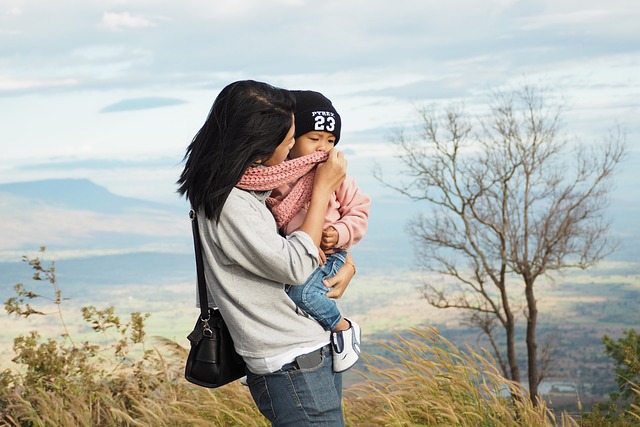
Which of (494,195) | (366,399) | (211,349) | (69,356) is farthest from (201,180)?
(494,195)

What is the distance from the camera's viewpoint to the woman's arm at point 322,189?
8.45ft

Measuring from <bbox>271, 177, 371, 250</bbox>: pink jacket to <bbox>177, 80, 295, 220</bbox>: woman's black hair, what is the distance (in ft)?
1.03

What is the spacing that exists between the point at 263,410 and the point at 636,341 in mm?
12368

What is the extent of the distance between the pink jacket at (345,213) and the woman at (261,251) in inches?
7.0

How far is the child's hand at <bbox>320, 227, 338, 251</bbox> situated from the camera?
9.17 ft

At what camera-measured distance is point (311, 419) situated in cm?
262

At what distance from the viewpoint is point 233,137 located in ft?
8.23

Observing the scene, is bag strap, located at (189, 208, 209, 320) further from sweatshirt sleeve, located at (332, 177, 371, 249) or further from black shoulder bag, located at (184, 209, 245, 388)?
sweatshirt sleeve, located at (332, 177, 371, 249)

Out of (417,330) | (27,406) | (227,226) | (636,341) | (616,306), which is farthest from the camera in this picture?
(616,306)

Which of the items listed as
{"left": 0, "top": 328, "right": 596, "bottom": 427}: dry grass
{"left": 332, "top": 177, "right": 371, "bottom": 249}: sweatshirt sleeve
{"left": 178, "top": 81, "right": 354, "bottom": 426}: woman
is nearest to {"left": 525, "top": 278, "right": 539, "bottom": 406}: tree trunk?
{"left": 0, "top": 328, "right": 596, "bottom": 427}: dry grass

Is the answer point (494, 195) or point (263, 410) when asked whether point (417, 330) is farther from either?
point (494, 195)

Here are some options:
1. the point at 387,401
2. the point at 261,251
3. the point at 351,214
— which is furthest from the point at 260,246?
the point at 387,401

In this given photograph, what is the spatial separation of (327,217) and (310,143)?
0.92ft

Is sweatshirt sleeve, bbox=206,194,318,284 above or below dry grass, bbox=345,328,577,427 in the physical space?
above
